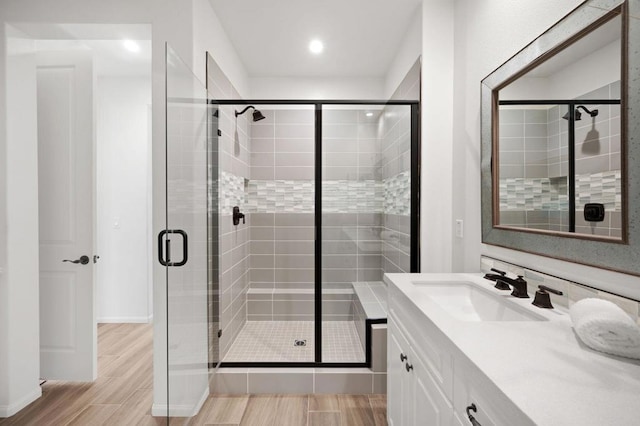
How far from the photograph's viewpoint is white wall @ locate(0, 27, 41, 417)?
80.8 inches

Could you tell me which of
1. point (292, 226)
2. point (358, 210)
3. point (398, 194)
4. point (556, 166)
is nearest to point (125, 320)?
point (292, 226)

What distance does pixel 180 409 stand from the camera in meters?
1.68

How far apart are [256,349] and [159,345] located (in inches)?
30.6

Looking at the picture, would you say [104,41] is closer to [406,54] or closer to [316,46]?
[316,46]

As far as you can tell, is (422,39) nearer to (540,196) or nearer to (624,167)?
(540,196)

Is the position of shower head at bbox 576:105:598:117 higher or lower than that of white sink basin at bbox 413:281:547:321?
higher

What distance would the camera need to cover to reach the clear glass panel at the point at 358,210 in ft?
8.02

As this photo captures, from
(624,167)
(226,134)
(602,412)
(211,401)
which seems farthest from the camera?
(226,134)

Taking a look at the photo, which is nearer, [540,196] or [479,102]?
[540,196]

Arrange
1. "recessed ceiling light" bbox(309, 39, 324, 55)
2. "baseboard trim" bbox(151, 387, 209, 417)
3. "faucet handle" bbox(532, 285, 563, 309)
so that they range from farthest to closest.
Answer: "recessed ceiling light" bbox(309, 39, 324, 55) < "baseboard trim" bbox(151, 387, 209, 417) < "faucet handle" bbox(532, 285, 563, 309)

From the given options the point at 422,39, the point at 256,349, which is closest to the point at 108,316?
the point at 256,349

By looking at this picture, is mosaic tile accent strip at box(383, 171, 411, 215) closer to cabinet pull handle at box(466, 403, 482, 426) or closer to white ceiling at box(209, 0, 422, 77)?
white ceiling at box(209, 0, 422, 77)

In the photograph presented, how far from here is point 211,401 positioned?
222cm

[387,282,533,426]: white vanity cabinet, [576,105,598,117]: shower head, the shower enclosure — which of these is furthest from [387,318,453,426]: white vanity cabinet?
[576,105,598,117]: shower head
